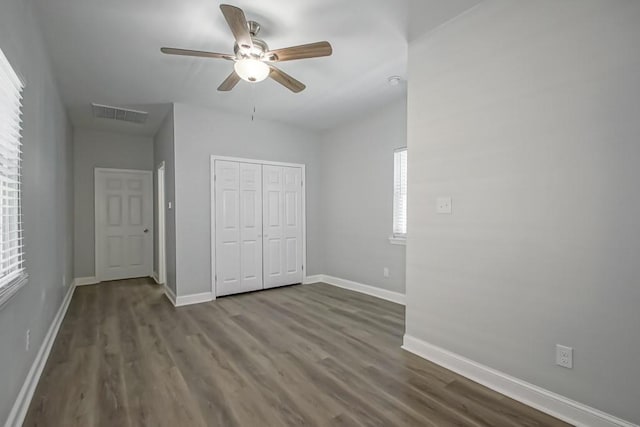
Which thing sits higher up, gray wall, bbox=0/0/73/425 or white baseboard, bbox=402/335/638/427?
gray wall, bbox=0/0/73/425

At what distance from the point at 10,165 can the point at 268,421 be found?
2.07m

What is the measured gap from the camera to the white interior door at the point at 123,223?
5613 millimetres

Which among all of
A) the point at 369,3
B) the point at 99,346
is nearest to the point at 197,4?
the point at 369,3

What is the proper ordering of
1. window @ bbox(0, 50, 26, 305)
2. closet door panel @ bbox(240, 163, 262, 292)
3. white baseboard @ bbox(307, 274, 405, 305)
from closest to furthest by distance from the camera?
1. window @ bbox(0, 50, 26, 305)
2. white baseboard @ bbox(307, 274, 405, 305)
3. closet door panel @ bbox(240, 163, 262, 292)

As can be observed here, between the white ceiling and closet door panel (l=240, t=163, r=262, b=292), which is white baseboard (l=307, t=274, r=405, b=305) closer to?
closet door panel (l=240, t=163, r=262, b=292)

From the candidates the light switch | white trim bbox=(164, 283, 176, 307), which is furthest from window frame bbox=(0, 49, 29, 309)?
the light switch

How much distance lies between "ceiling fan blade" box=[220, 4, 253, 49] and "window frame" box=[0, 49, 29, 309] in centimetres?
114

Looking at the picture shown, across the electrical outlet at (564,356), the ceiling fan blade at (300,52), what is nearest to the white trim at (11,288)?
the ceiling fan blade at (300,52)

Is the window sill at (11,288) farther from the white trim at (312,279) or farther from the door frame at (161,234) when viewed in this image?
the white trim at (312,279)

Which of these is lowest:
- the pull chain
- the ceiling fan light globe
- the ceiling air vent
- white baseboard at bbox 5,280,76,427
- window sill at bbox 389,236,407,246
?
white baseboard at bbox 5,280,76,427

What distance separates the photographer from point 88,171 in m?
5.48

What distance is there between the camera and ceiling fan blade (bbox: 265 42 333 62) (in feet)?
7.39

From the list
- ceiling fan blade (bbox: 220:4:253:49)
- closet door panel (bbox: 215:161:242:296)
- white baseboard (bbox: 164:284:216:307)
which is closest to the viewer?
ceiling fan blade (bbox: 220:4:253:49)

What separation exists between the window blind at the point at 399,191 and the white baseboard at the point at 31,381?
382 cm
